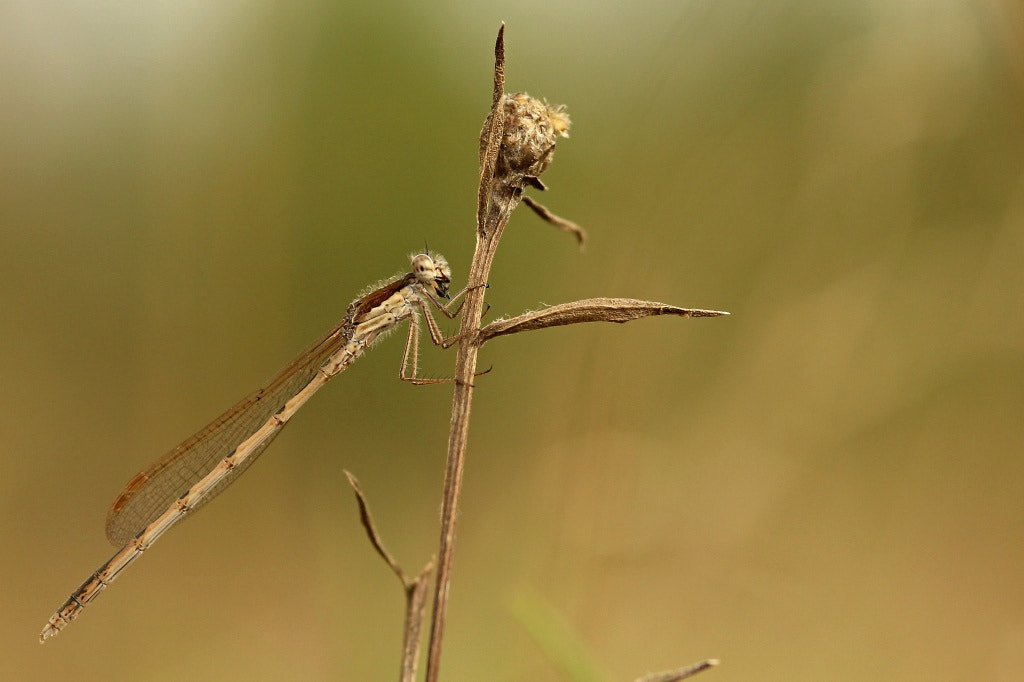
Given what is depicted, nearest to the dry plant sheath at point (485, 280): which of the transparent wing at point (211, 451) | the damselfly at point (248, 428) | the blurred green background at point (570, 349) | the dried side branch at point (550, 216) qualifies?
the dried side branch at point (550, 216)

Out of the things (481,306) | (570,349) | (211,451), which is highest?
(570,349)

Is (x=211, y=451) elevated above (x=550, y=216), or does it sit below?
above

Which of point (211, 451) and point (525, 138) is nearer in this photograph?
point (525, 138)

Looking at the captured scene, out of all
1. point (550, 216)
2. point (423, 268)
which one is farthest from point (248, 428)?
point (550, 216)

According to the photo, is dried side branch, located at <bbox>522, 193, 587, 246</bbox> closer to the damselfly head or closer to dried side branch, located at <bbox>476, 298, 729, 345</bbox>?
dried side branch, located at <bbox>476, 298, 729, 345</bbox>

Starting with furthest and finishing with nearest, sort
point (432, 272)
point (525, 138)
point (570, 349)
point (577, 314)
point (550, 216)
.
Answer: point (570, 349) < point (432, 272) < point (550, 216) < point (525, 138) < point (577, 314)

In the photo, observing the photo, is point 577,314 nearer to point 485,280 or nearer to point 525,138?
point 485,280

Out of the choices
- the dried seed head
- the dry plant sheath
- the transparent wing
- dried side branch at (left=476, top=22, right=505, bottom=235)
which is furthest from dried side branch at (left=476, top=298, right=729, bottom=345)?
the transparent wing

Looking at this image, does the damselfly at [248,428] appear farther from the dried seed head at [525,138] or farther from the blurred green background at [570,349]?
the dried seed head at [525,138]
